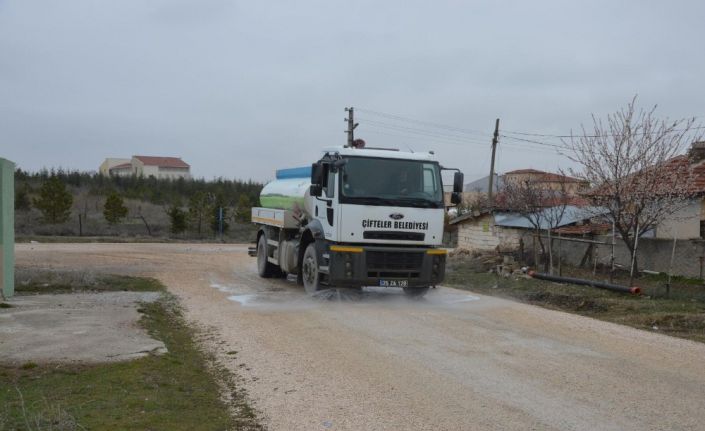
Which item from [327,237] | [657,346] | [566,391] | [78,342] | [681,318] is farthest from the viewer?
[327,237]

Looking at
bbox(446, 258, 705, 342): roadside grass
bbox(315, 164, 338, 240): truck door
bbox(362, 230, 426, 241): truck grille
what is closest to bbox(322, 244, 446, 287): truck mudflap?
bbox(362, 230, 426, 241): truck grille

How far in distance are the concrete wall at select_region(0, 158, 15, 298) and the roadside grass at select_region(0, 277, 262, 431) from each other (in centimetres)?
587

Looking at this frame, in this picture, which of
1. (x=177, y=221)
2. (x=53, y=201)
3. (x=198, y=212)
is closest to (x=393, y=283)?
(x=177, y=221)

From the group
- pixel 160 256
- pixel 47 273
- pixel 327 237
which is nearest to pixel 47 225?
pixel 160 256

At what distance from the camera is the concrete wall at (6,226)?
42.2 feet

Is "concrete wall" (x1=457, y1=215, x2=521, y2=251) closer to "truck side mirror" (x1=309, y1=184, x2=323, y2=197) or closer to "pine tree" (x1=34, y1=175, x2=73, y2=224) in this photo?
"truck side mirror" (x1=309, y1=184, x2=323, y2=197)

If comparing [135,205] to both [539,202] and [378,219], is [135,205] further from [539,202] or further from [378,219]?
[378,219]

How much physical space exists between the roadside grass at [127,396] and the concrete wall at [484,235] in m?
20.5

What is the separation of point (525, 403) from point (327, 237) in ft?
26.4

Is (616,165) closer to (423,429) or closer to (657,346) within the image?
(657,346)

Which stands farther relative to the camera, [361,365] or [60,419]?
[361,365]

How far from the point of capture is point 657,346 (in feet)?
31.7

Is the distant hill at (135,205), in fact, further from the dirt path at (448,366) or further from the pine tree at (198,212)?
the dirt path at (448,366)

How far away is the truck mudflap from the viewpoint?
13594 millimetres
